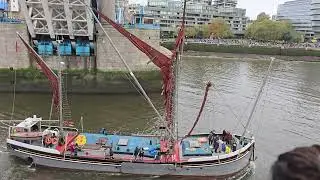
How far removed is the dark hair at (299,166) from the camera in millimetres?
2742

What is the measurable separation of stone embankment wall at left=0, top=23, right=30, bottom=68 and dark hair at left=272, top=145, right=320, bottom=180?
4661 centimetres

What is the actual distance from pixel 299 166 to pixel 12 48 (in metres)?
47.8

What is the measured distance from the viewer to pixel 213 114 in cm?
4044

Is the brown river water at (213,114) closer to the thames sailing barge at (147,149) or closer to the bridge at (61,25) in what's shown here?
the thames sailing barge at (147,149)

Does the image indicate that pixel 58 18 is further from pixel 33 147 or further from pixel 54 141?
pixel 33 147

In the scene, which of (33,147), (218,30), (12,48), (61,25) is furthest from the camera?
(218,30)

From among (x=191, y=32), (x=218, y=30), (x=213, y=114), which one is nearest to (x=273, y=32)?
(x=218, y=30)

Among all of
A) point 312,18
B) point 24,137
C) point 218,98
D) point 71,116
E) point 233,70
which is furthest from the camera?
point 312,18

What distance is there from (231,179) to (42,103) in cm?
2301

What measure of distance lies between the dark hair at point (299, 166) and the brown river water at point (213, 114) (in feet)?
78.0

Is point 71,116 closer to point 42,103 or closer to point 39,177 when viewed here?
point 42,103

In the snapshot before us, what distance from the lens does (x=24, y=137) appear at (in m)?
28.4

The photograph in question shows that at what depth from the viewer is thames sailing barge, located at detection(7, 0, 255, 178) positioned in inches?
1032

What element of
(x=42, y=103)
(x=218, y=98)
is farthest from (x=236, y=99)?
(x=42, y=103)
